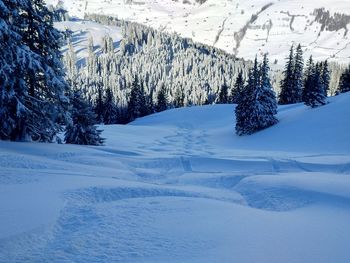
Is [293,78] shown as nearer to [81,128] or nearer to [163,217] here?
[81,128]

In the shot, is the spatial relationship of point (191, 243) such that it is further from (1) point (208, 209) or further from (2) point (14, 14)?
(2) point (14, 14)

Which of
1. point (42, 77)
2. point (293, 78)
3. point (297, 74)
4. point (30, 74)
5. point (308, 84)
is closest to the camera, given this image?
point (30, 74)

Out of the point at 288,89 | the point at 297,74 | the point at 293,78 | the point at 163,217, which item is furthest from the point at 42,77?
the point at 288,89

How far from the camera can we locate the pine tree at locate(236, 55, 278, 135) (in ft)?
107

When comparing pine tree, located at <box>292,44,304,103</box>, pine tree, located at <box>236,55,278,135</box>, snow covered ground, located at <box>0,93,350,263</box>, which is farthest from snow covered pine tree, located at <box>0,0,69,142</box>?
pine tree, located at <box>292,44,304,103</box>

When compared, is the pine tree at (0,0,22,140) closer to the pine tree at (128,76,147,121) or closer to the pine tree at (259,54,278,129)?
the pine tree at (259,54,278,129)

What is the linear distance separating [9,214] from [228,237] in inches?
114

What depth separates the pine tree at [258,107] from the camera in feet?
107

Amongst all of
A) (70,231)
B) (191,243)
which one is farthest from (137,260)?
(70,231)

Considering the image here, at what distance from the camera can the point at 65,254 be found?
370 cm

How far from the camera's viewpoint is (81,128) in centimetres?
2000

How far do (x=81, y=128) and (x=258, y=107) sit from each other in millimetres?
18704

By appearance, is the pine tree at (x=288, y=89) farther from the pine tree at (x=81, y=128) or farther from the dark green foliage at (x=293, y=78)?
the pine tree at (x=81, y=128)

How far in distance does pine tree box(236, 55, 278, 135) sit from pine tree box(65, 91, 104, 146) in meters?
17.3
